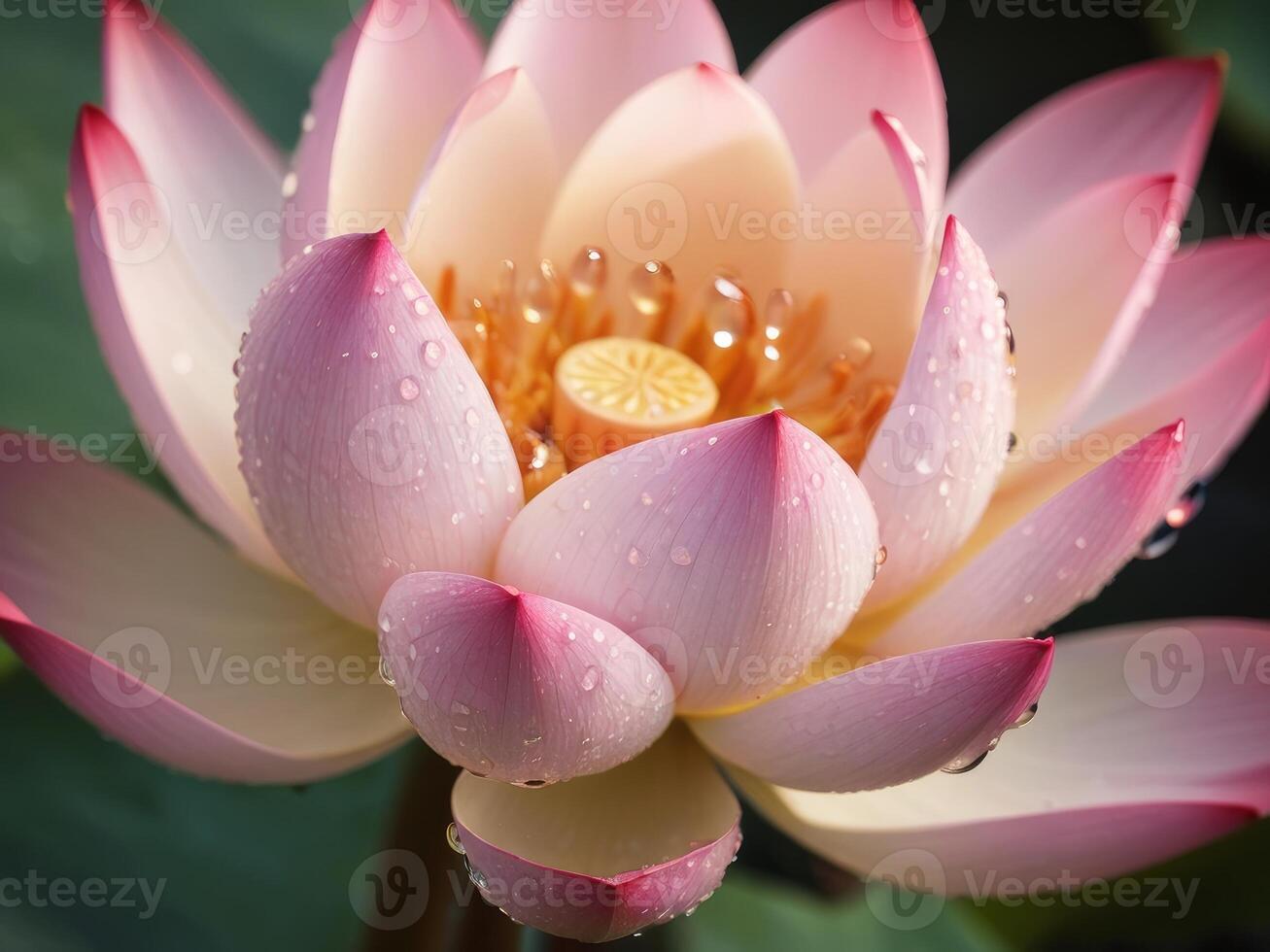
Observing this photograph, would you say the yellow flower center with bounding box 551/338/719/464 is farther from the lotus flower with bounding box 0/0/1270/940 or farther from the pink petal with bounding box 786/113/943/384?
the pink petal with bounding box 786/113/943/384

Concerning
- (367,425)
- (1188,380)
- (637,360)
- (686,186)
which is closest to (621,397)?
(637,360)

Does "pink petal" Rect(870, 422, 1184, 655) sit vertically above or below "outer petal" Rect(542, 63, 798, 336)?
below

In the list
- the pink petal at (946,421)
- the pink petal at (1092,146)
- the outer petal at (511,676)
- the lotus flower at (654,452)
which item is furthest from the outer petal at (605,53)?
the outer petal at (511,676)

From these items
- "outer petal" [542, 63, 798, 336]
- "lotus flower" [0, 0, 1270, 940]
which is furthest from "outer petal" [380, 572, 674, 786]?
"outer petal" [542, 63, 798, 336]

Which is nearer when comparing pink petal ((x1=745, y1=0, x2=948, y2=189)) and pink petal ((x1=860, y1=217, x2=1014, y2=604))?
pink petal ((x1=860, y1=217, x2=1014, y2=604))

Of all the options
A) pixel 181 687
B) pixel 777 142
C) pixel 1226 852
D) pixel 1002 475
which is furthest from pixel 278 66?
pixel 1226 852

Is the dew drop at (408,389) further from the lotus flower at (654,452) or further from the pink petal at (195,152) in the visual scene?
the pink petal at (195,152)
